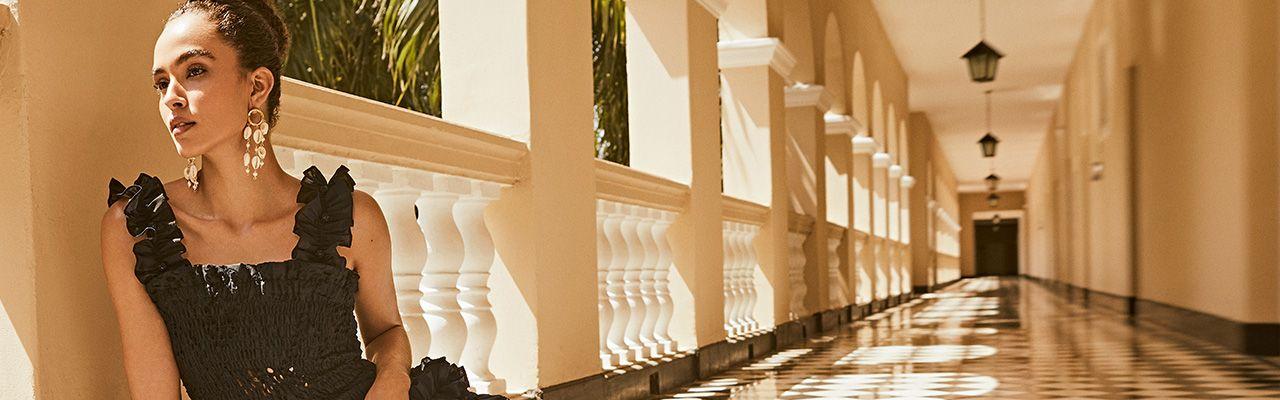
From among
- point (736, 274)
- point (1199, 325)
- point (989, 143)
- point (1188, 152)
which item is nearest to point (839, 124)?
point (1188, 152)

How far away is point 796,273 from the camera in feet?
34.6

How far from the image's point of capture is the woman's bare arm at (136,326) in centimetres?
179

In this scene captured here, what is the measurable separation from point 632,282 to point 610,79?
3475mm

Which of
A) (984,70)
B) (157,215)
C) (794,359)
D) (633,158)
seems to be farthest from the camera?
(984,70)

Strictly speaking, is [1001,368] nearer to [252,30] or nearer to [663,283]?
[663,283]

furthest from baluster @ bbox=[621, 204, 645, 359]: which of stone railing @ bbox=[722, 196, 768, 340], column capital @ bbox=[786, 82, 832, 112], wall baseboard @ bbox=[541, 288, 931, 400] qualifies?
column capital @ bbox=[786, 82, 832, 112]

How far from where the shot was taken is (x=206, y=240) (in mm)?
1869

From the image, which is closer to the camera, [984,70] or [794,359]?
[794,359]

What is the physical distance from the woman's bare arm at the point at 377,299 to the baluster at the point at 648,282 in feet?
12.8

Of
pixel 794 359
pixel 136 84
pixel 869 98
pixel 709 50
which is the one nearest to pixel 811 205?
pixel 794 359

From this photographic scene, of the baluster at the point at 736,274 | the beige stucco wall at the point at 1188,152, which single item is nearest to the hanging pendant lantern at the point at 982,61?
the beige stucco wall at the point at 1188,152

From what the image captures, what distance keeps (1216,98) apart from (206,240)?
333 inches

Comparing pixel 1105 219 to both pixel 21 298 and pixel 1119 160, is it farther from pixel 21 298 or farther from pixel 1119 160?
pixel 21 298

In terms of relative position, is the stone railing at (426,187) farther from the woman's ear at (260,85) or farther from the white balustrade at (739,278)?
the white balustrade at (739,278)
